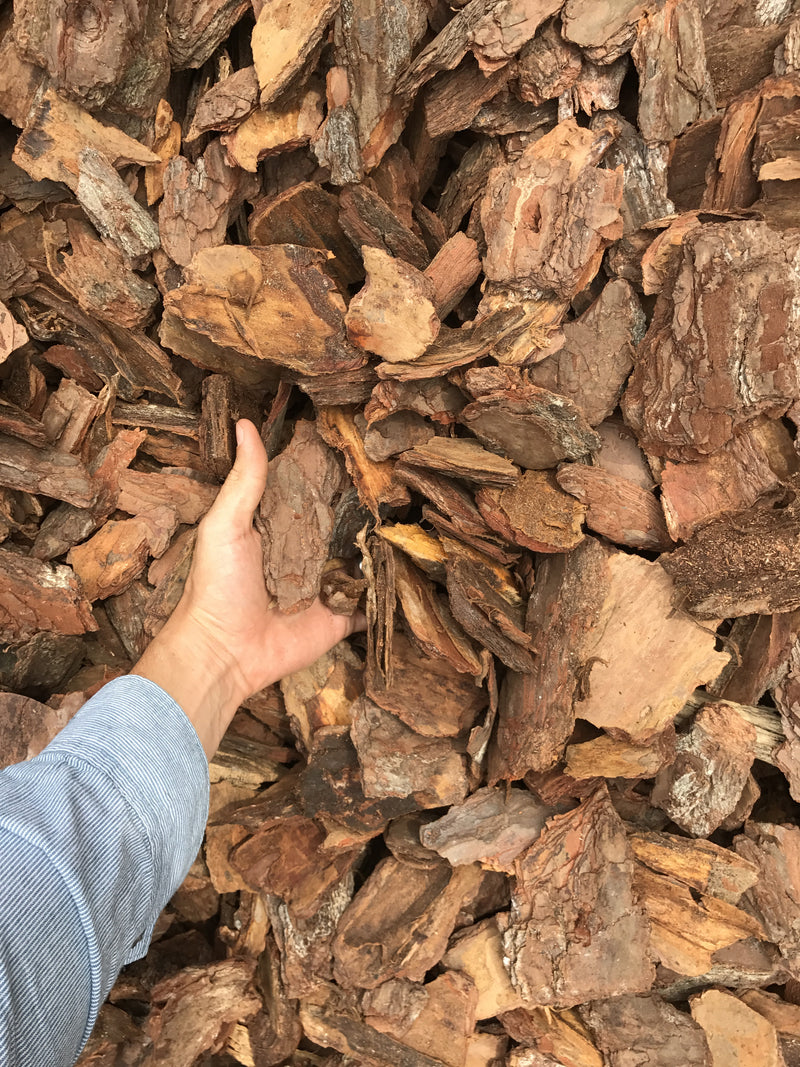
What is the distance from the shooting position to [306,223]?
1.79m

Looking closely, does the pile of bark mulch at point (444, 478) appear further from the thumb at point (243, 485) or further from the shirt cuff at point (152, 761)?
the shirt cuff at point (152, 761)

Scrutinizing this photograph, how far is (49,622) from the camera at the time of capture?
1967 millimetres

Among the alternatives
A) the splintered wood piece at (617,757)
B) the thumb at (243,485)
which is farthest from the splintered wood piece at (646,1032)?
the thumb at (243,485)

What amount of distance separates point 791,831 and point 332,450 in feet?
5.44

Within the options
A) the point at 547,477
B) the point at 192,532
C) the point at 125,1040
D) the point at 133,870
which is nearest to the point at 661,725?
the point at 547,477

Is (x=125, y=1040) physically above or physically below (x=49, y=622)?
below

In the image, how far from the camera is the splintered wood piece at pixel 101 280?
1.96 m

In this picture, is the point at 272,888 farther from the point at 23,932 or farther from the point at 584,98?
the point at 584,98

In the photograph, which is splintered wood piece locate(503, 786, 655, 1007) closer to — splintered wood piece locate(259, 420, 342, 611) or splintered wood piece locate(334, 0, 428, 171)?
splintered wood piece locate(259, 420, 342, 611)

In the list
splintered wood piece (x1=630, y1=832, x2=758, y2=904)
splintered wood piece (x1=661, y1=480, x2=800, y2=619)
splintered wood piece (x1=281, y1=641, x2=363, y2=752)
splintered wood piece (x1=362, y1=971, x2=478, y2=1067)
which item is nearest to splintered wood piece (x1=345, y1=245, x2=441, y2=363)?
splintered wood piece (x1=661, y1=480, x2=800, y2=619)

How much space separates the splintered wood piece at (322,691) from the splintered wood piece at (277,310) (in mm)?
861

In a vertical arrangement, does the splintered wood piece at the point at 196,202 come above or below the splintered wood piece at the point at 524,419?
above

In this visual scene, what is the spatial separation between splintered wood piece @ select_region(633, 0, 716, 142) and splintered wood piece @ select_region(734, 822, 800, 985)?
6.12 ft

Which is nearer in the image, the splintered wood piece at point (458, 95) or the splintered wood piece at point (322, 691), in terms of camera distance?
the splintered wood piece at point (458, 95)
